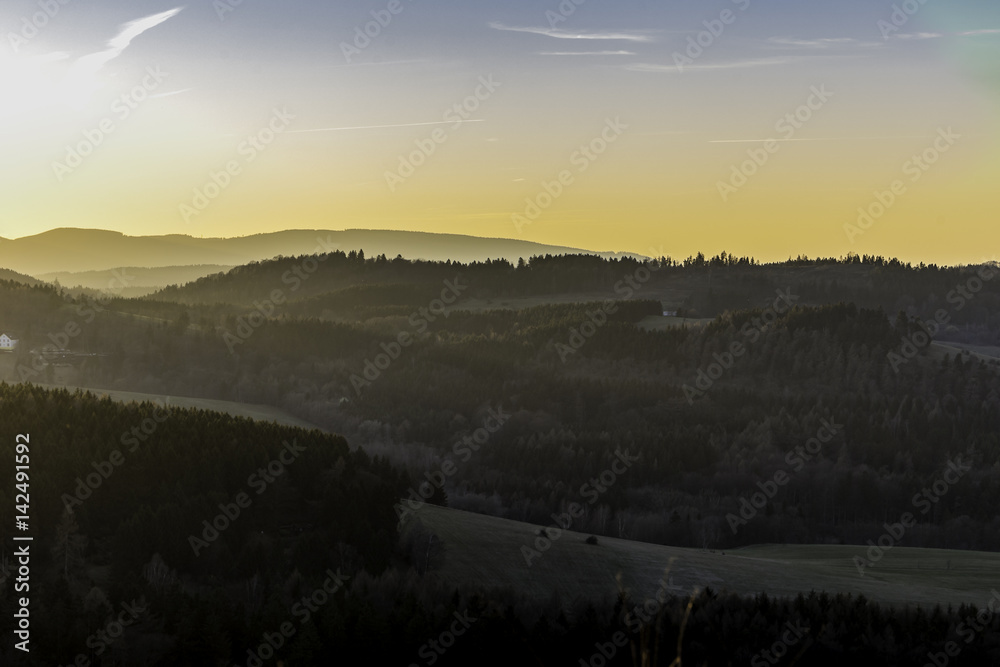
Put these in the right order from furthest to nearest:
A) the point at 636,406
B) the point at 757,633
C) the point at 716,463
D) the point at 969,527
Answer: the point at 636,406, the point at 716,463, the point at 969,527, the point at 757,633

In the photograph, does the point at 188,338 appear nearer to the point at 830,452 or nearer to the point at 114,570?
the point at 830,452

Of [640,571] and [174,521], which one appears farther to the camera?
[640,571]

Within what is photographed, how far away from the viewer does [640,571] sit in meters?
61.1

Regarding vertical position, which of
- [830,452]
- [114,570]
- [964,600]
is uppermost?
[830,452]

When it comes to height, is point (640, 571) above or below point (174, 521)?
above

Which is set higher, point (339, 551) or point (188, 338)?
point (188, 338)

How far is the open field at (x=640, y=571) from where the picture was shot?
189 feet

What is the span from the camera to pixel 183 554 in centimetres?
5431

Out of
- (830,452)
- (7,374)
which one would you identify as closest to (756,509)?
(830,452)

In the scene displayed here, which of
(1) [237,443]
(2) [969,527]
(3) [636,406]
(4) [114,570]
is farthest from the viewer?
(3) [636,406]

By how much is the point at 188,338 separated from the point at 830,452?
100830 mm

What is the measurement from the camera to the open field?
57.6 metres

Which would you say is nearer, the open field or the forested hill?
the forested hill

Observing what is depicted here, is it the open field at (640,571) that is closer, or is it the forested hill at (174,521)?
the forested hill at (174,521)
